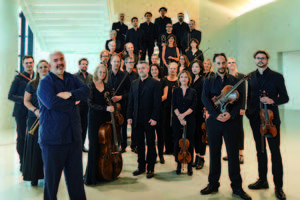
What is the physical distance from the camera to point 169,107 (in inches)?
186

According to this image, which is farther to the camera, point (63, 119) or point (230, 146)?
point (230, 146)

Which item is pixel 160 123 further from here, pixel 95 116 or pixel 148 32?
pixel 148 32

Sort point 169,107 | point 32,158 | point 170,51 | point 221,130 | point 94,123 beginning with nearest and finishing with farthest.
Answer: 1. point 221,130
2. point 32,158
3. point 94,123
4. point 169,107
5. point 170,51

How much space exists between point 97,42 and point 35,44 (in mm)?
2530

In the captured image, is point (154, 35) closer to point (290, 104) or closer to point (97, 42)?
point (97, 42)

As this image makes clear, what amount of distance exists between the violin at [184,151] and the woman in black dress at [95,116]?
3.53ft

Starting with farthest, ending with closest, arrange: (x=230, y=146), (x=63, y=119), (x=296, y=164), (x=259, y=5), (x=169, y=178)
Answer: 1. (x=259, y=5)
2. (x=296, y=164)
3. (x=169, y=178)
4. (x=230, y=146)
5. (x=63, y=119)

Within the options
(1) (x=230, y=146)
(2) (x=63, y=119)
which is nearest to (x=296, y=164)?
(1) (x=230, y=146)

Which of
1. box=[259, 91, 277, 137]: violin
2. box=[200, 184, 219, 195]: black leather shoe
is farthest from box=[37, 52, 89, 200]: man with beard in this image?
box=[259, 91, 277, 137]: violin

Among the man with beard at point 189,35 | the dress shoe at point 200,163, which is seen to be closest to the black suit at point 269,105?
the dress shoe at point 200,163

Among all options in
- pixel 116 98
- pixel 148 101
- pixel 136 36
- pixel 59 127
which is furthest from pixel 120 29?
pixel 59 127

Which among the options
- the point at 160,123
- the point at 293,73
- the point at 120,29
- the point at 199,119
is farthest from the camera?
the point at 293,73

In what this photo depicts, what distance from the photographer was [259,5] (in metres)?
12.5

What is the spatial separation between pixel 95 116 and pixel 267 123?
208 centimetres
